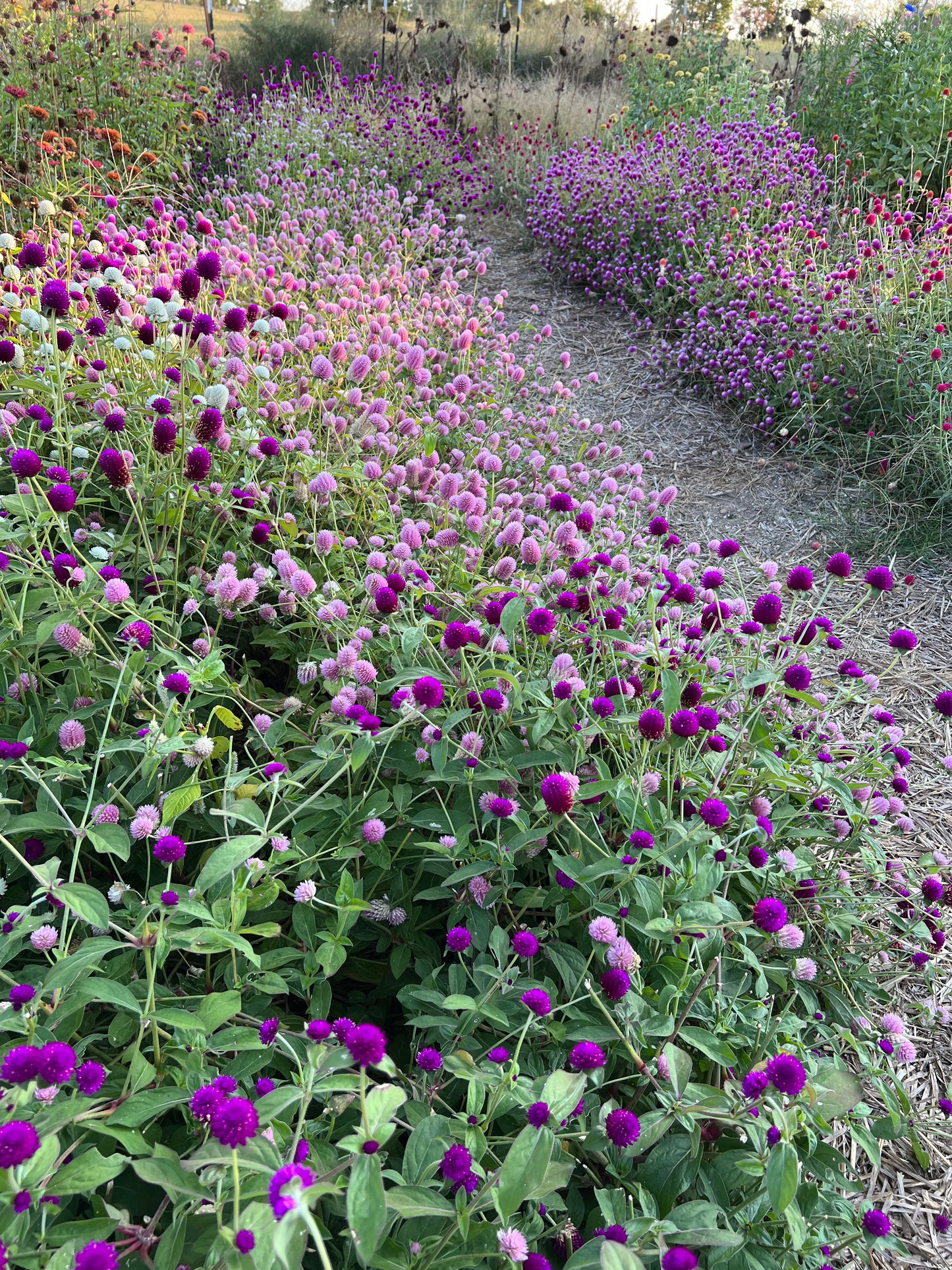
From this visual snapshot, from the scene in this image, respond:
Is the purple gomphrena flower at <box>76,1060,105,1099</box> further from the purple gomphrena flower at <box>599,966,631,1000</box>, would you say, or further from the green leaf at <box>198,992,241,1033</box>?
the purple gomphrena flower at <box>599,966,631,1000</box>

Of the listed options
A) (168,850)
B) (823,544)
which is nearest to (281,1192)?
(168,850)

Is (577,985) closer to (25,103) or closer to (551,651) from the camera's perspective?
(551,651)

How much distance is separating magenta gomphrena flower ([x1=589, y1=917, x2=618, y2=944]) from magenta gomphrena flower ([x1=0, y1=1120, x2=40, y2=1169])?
33.2 inches

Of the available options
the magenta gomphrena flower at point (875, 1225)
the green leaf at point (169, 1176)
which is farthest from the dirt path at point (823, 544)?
the green leaf at point (169, 1176)

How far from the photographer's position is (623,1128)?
1173 millimetres

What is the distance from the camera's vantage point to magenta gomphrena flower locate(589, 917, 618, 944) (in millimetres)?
1349

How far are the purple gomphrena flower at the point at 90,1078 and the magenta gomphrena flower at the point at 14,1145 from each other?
18 centimetres

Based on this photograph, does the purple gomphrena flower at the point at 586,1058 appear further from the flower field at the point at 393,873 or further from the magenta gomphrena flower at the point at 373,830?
the magenta gomphrena flower at the point at 373,830

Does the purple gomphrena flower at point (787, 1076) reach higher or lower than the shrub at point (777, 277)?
lower

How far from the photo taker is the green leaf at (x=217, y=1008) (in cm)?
116

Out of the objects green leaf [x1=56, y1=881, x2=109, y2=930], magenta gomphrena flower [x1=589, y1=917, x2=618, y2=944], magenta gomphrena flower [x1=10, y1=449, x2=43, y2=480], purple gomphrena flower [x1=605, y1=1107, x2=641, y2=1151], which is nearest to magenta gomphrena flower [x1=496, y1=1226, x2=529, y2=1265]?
purple gomphrena flower [x1=605, y1=1107, x2=641, y2=1151]

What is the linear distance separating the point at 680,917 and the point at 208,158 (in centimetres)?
849

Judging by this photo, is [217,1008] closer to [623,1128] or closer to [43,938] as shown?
[43,938]

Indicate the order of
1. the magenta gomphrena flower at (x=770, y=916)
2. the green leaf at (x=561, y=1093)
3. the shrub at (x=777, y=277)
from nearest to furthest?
the green leaf at (x=561, y=1093), the magenta gomphrena flower at (x=770, y=916), the shrub at (x=777, y=277)
